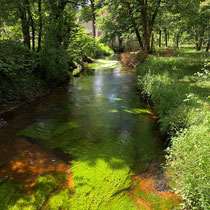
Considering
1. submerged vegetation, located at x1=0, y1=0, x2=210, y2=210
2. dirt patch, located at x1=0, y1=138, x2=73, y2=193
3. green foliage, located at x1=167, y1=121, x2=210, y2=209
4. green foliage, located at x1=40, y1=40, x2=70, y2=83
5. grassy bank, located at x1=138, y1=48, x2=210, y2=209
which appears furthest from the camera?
green foliage, located at x1=40, y1=40, x2=70, y2=83

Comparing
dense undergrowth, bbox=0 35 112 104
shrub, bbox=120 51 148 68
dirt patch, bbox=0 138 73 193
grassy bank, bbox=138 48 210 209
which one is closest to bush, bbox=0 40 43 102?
dense undergrowth, bbox=0 35 112 104

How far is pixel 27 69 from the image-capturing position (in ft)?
27.4

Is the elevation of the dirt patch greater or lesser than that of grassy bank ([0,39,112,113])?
lesser

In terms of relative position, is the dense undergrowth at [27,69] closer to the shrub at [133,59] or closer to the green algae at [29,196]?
the green algae at [29,196]

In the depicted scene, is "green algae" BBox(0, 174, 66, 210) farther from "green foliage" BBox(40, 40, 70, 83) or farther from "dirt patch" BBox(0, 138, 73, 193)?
"green foliage" BBox(40, 40, 70, 83)

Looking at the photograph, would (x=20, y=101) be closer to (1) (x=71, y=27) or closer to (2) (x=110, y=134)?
(2) (x=110, y=134)

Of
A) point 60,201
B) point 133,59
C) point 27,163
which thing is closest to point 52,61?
point 27,163

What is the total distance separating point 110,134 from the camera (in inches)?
217

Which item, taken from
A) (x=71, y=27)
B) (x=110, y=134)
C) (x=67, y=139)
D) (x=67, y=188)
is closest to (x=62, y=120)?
(x=67, y=139)

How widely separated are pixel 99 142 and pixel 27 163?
1.94m

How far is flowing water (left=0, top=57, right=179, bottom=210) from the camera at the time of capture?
3.23m

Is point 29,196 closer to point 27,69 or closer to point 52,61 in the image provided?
point 27,69

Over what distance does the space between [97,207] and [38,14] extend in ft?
32.5

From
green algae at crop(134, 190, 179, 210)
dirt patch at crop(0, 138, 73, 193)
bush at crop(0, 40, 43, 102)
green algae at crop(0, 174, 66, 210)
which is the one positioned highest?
bush at crop(0, 40, 43, 102)
